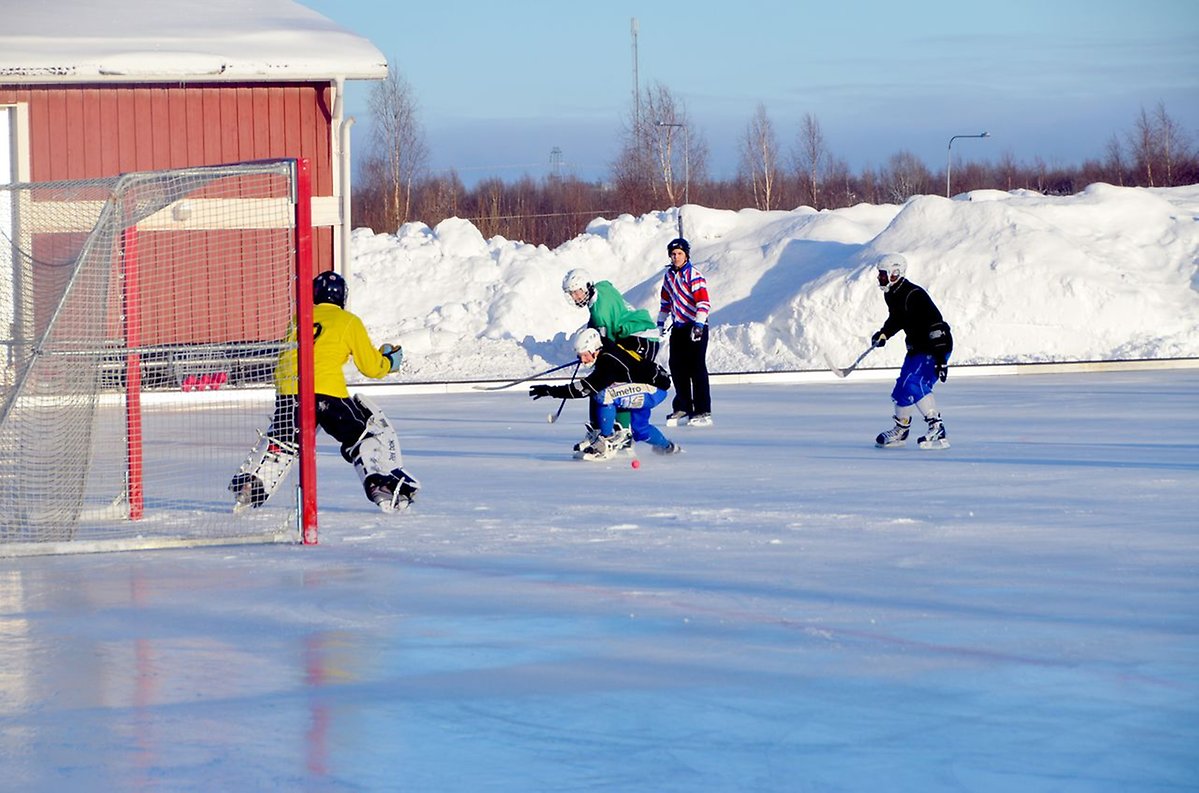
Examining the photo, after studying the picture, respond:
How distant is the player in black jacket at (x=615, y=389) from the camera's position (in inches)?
424

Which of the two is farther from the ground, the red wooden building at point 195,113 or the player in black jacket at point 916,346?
the red wooden building at point 195,113

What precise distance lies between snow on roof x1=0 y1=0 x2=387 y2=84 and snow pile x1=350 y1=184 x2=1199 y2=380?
4558mm

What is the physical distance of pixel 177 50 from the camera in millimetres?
18141

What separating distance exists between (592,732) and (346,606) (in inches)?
76.9

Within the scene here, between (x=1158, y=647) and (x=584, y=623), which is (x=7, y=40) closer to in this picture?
(x=584, y=623)

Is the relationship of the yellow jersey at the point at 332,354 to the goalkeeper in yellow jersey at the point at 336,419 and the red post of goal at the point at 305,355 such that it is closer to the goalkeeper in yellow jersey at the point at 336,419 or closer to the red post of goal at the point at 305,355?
the goalkeeper in yellow jersey at the point at 336,419

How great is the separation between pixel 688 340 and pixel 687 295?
15.0 inches

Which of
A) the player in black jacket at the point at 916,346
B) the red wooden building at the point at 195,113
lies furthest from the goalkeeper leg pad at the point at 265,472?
the red wooden building at the point at 195,113

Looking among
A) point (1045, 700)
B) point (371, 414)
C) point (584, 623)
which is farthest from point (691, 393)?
point (1045, 700)

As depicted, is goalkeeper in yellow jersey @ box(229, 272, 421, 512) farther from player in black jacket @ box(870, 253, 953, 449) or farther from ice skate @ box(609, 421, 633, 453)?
player in black jacket @ box(870, 253, 953, 449)

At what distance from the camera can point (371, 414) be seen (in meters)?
8.16

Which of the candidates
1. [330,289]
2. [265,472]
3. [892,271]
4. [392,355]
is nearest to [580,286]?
[892,271]

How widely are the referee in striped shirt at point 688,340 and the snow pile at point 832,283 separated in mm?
7244

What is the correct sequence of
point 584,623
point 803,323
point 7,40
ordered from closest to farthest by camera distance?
point 584,623 → point 7,40 → point 803,323
